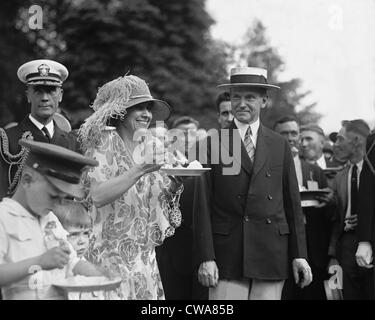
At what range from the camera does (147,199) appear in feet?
17.6

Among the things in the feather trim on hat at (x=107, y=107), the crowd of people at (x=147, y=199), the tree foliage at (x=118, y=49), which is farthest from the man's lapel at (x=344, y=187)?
the tree foliage at (x=118, y=49)

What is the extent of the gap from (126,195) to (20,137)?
3.90ft

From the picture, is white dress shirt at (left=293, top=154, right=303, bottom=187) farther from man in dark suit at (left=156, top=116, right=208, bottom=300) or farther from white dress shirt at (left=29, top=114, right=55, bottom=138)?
white dress shirt at (left=29, top=114, right=55, bottom=138)

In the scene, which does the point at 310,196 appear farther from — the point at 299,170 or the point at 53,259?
the point at 53,259

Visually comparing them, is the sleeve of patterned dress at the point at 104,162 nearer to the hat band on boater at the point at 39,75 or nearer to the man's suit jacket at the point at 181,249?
the hat band on boater at the point at 39,75

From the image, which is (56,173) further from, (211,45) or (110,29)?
(211,45)

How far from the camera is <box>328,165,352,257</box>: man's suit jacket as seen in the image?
763 centimetres

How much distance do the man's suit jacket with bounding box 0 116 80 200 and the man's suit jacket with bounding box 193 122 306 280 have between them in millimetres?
1036

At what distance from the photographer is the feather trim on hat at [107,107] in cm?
533

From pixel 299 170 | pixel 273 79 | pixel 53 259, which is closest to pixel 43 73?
pixel 53 259

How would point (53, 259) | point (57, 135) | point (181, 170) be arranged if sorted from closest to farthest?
point (53, 259)
point (181, 170)
point (57, 135)

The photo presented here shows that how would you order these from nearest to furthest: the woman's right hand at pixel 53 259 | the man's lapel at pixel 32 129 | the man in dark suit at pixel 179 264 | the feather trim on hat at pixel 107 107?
the woman's right hand at pixel 53 259, the feather trim on hat at pixel 107 107, the man's lapel at pixel 32 129, the man in dark suit at pixel 179 264

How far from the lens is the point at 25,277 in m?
3.77

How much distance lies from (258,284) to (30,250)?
2349 millimetres
